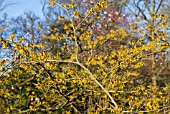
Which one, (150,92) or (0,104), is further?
(0,104)

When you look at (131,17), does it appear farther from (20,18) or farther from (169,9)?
(20,18)

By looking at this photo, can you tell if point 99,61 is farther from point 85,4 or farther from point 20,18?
point 20,18

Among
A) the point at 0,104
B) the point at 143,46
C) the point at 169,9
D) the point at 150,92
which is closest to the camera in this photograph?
the point at 150,92

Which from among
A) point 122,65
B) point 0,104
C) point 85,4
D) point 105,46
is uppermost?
point 85,4

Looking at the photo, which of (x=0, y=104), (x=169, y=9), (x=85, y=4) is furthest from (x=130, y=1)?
(x=0, y=104)

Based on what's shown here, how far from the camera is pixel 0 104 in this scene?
7992 millimetres

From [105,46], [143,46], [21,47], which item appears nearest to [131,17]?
[105,46]

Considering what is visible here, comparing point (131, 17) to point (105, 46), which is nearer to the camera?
point (105, 46)

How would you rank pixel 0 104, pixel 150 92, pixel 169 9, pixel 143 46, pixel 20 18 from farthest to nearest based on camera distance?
pixel 20 18
pixel 169 9
pixel 0 104
pixel 143 46
pixel 150 92

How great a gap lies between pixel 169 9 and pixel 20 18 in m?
10.7

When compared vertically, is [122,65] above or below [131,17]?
below

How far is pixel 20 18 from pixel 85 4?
7086mm

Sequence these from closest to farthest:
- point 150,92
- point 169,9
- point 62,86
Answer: point 150,92, point 62,86, point 169,9

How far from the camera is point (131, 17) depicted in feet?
38.3
